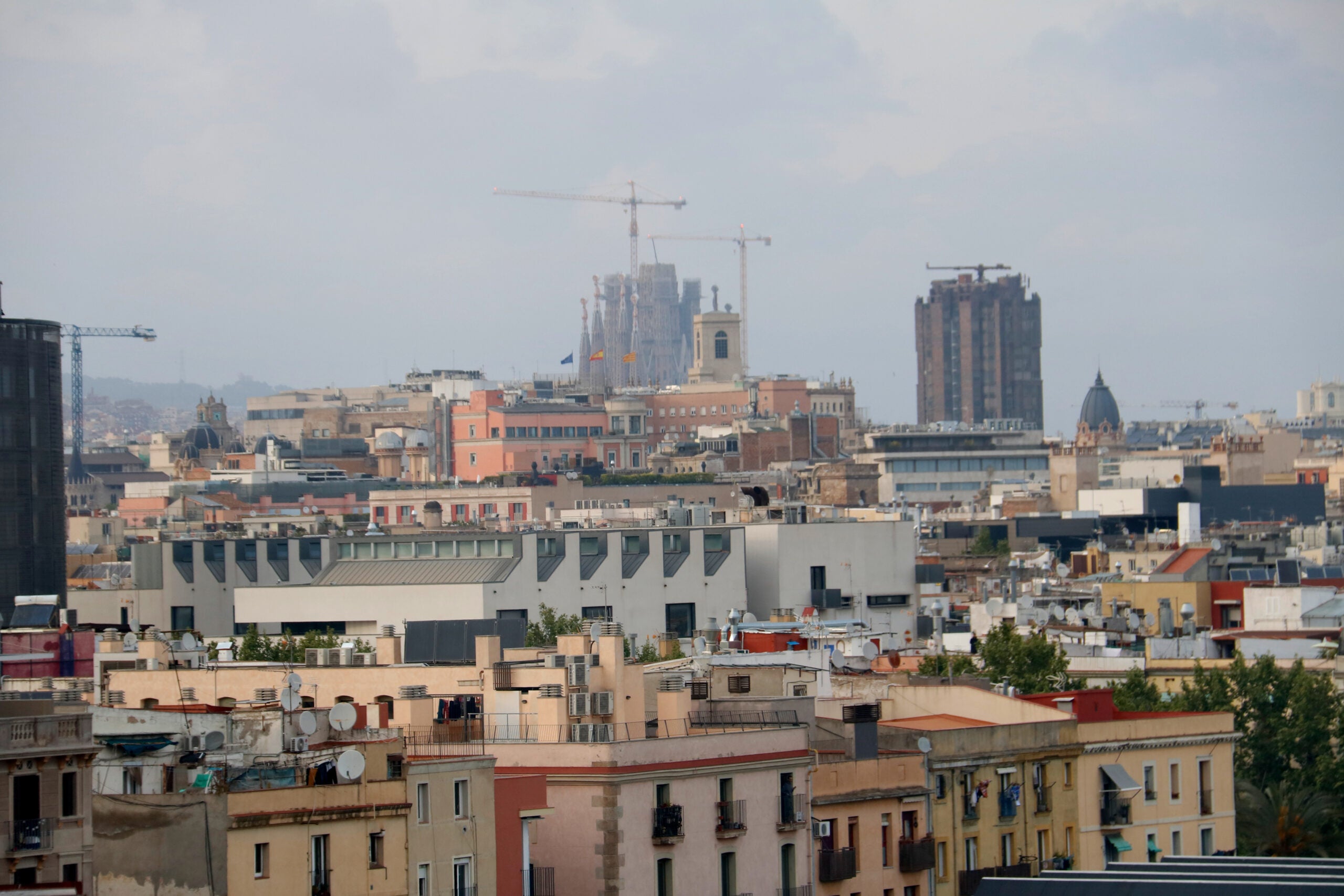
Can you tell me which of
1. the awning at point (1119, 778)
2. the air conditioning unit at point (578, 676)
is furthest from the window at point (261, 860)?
the awning at point (1119, 778)

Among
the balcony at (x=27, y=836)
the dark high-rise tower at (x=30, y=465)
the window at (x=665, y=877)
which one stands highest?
the dark high-rise tower at (x=30, y=465)

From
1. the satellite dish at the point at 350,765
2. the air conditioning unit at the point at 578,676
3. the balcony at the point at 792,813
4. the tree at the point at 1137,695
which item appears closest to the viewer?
the satellite dish at the point at 350,765

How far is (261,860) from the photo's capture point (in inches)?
1161

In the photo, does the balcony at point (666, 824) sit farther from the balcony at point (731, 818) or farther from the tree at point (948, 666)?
the tree at point (948, 666)

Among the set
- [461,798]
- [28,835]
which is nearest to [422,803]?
[461,798]

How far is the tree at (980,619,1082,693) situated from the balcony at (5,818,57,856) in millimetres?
33582

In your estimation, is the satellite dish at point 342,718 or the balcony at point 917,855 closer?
the satellite dish at point 342,718

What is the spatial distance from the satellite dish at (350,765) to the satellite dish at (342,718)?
4.66 feet

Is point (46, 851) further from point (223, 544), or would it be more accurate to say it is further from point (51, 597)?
point (223, 544)

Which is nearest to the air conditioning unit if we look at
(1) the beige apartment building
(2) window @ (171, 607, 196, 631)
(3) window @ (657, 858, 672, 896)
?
(3) window @ (657, 858, 672, 896)

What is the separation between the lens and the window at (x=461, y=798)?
105 feet

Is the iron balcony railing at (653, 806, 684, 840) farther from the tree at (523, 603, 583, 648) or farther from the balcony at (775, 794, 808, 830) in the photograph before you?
the tree at (523, 603, 583, 648)

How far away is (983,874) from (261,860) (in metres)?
15.7

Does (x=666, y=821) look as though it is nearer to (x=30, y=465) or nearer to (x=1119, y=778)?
(x=1119, y=778)
